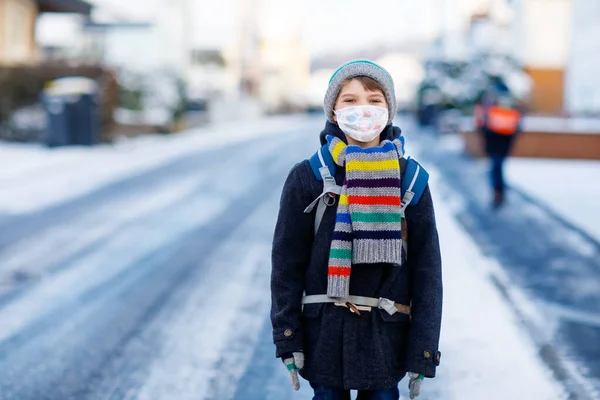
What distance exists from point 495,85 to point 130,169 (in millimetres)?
7205

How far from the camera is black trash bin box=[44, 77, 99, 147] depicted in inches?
750

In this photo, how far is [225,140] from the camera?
2559cm

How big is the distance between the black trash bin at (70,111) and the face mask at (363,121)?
17214mm

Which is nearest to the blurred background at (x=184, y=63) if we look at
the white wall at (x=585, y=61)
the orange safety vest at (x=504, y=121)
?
the white wall at (x=585, y=61)

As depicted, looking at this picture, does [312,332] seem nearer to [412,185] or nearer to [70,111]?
[412,185]

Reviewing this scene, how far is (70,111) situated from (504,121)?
36.1ft

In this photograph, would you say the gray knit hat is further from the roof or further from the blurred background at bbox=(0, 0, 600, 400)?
the roof

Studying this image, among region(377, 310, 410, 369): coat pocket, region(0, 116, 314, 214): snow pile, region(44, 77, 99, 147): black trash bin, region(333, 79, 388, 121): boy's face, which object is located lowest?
region(0, 116, 314, 214): snow pile

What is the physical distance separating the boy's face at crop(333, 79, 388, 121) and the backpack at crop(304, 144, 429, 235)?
17 cm

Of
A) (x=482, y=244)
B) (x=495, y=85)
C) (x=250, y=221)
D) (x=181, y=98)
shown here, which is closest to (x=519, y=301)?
(x=482, y=244)

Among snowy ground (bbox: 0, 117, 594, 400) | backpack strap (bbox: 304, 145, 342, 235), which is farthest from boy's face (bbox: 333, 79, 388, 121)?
snowy ground (bbox: 0, 117, 594, 400)

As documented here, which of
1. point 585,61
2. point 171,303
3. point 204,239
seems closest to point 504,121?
point 204,239

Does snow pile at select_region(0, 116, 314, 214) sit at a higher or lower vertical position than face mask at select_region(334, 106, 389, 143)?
lower

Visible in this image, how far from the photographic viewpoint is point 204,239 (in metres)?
9.16
